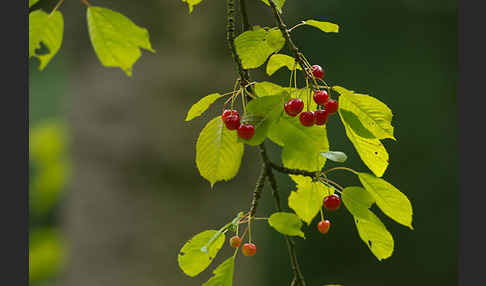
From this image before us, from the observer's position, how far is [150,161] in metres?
1.30

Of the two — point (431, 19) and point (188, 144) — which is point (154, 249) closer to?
point (188, 144)

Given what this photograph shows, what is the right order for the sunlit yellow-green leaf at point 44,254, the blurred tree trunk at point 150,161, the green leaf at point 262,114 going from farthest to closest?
1. the sunlit yellow-green leaf at point 44,254
2. the blurred tree trunk at point 150,161
3. the green leaf at point 262,114

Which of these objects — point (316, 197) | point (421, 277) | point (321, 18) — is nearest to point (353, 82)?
point (321, 18)

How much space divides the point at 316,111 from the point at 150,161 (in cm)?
94

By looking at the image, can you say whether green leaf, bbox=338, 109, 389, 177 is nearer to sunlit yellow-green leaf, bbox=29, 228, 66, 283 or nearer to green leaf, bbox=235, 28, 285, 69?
green leaf, bbox=235, 28, 285, 69

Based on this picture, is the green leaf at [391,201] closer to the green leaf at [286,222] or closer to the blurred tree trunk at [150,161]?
the green leaf at [286,222]

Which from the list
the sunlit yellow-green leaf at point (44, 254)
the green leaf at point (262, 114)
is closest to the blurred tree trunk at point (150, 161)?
the green leaf at point (262, 114)

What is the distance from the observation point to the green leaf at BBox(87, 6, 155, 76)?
457 millimetres

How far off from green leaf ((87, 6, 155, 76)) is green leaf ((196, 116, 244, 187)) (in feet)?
0.30

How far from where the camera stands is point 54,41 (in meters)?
0.46

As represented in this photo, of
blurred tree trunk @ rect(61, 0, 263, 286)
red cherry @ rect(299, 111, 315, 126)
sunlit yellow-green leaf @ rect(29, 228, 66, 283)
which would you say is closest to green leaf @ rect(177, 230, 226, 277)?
red cherry @ rect(299, 111, 315, 126)

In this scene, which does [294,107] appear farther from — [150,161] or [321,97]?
[150,161]

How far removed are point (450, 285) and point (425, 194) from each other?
1.67 feet

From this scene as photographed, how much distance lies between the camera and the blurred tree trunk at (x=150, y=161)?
1282 millimetres
